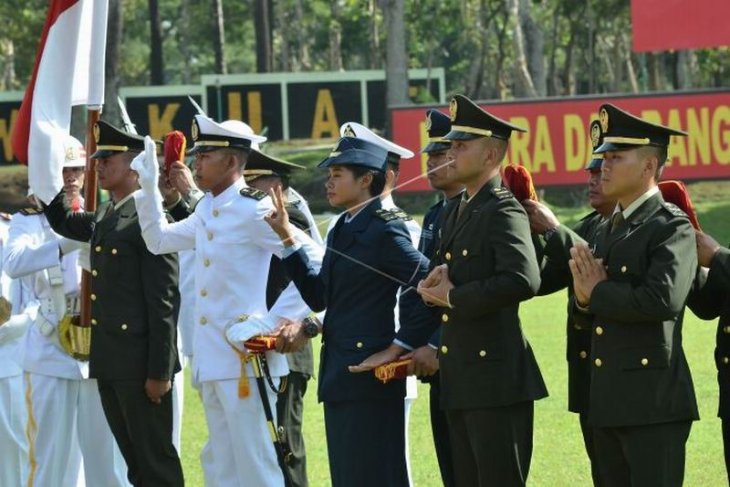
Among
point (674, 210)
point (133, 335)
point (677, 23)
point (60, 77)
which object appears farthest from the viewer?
point (677, 23)

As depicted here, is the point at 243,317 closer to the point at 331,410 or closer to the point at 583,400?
the point at 331,410

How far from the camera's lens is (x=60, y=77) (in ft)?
27.9

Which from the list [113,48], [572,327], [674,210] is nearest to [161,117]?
[113,48]

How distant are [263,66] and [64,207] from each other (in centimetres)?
3737

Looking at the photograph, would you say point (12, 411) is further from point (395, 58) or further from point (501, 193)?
point (395, 58)

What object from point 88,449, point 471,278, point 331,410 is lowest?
point 88,449

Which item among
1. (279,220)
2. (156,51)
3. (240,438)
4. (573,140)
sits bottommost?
(240,438)

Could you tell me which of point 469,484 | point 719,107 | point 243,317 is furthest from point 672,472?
point 719,107

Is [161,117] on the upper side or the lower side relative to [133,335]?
upper

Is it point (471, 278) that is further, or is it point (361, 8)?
point (361, 8)

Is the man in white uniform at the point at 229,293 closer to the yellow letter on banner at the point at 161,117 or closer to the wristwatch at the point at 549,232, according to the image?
the wristwatch at the point at 549,232

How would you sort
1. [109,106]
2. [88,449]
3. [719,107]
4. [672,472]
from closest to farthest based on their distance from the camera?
[672,472] → [88,449] → [719,107] → [109,106]

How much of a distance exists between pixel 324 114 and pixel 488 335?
2751 centimetres

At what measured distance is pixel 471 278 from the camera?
607 cm
